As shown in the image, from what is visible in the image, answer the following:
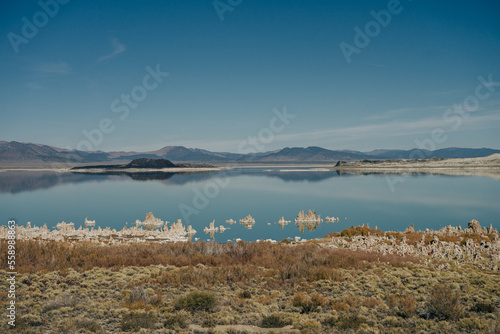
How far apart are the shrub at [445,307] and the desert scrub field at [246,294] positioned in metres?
0.03

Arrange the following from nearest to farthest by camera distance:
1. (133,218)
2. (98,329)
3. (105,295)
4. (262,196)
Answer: (98,329) → (105,295) → (133,218) → (262,196)

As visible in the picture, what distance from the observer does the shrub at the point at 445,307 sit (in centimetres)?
954

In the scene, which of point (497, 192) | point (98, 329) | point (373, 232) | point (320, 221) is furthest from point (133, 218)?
point (497, 192)

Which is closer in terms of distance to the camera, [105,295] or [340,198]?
[105,295]

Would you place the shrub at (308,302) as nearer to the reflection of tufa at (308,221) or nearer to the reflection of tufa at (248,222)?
the reflection of tufa at (308,221)

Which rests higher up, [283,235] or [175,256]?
[175,256]

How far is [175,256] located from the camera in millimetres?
16891

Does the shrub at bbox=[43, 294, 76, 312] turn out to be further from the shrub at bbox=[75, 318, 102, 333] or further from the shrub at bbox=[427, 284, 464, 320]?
the shrub at bbox=[427, 284, 464, 320]

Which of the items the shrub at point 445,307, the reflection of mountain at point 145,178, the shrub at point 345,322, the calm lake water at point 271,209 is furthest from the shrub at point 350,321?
the reflection of mountain at point 145,178

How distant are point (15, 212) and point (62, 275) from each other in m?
50.6

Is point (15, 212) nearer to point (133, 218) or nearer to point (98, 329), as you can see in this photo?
point (133, 218)

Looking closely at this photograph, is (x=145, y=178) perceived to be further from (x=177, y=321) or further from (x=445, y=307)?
(x=445, y=307)

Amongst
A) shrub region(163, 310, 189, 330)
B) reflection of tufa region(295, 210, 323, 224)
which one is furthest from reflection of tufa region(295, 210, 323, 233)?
shrub region(163, 310, 189, 330)

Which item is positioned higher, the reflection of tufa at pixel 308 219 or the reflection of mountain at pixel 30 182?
the reflection of mountain at pixel 30 182
